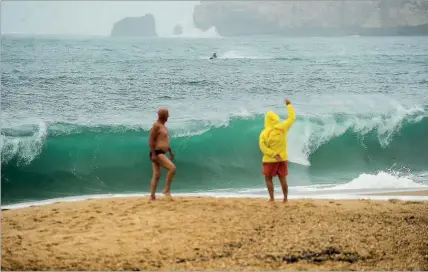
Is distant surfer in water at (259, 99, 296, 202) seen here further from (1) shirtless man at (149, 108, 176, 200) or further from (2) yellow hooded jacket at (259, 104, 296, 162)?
(1) shirtless man at (149, 108, 176, 200)

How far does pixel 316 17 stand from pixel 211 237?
3371 cm

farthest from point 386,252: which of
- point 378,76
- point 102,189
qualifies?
point 378,76

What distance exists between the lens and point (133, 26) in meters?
32.5

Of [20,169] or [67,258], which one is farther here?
[20,169]

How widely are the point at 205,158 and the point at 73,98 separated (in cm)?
562

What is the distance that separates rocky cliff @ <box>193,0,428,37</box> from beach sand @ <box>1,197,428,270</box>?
15719 millimetres

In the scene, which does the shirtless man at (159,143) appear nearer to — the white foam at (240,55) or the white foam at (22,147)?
the white foam at (22,147)

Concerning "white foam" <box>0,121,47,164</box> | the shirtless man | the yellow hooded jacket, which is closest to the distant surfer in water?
the yellow hooded jacket

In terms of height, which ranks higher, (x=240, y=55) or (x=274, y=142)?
(x=240, y=55)

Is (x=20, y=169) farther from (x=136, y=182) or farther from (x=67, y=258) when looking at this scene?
(x=67, y=258)

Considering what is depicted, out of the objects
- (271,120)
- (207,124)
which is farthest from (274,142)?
(207,124)

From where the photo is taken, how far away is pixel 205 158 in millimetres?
11070

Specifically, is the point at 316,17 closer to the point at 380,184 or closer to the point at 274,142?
the point at 380,184

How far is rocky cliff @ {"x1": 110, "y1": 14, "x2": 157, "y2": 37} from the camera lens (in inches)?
1236
